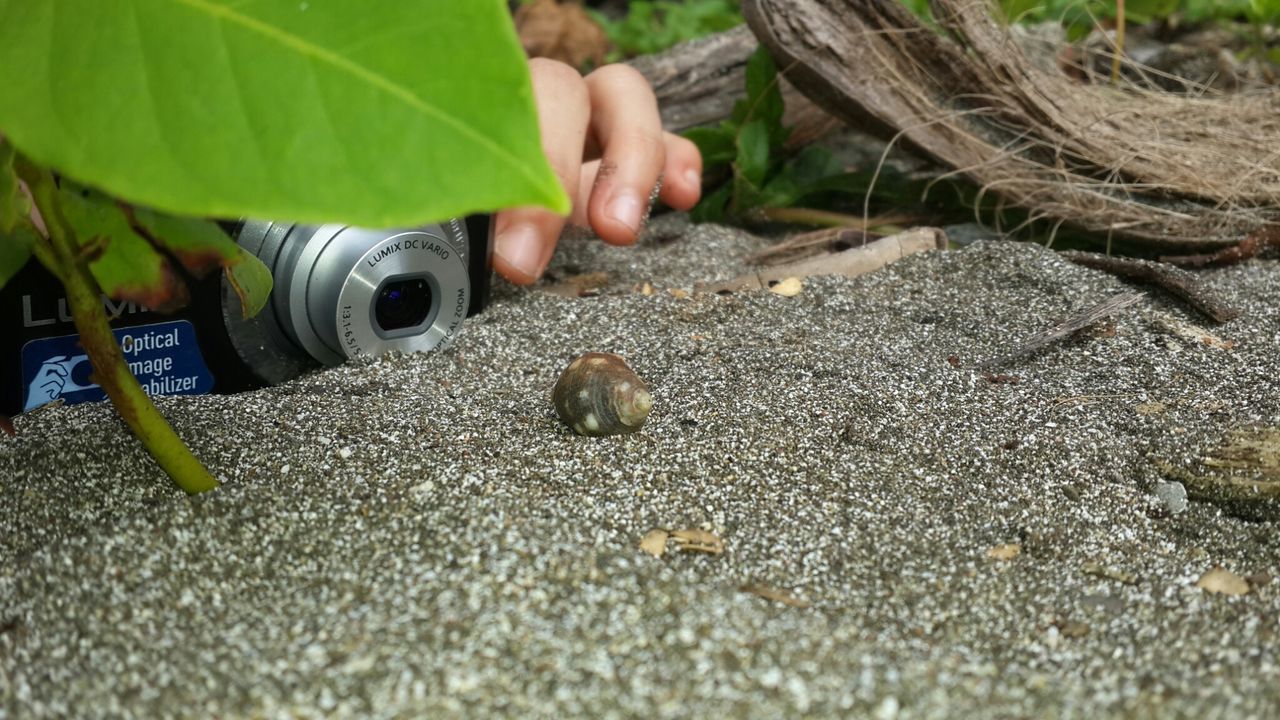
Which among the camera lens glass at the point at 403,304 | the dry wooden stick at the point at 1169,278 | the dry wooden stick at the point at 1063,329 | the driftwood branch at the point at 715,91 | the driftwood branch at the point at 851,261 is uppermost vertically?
the camera lens glass at the point at 403,304

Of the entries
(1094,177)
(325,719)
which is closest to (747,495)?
(325,719)

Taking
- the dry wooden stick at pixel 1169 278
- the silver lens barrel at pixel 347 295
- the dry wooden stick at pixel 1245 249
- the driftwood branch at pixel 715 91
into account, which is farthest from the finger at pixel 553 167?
the dry wooden stick at pixel 1245 249

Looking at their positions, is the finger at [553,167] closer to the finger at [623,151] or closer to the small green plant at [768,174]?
the finger at [623,151]

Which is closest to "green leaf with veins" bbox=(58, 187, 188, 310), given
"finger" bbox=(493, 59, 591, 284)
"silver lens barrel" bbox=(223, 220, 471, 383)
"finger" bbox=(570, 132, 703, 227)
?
"silver lens barrel" bbox=(223, 220, 471, 383)

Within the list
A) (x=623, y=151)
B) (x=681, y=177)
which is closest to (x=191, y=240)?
(x=623, y=151)

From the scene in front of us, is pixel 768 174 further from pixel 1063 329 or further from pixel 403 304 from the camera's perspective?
pixel 403 304

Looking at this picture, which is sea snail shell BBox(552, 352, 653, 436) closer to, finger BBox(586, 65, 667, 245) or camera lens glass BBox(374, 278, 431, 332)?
camera lens glass BBox(374, 278, 431, 332)
